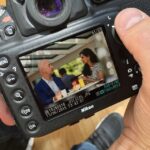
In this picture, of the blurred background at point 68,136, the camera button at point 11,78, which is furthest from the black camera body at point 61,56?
the blurred background at point 68,136

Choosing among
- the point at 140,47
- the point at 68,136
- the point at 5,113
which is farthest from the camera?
the point at 68,136

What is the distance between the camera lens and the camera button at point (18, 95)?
619 mm

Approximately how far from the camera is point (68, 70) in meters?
0.63

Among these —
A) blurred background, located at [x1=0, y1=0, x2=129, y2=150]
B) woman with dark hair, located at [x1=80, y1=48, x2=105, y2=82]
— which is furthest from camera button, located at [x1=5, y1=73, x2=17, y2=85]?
blurred background, located at [x1=0, y1=0, x2=129, y2=150]

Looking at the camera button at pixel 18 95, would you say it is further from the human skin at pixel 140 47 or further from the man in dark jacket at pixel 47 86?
the human skin at pixel 140 47

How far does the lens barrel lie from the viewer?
23.4 inches

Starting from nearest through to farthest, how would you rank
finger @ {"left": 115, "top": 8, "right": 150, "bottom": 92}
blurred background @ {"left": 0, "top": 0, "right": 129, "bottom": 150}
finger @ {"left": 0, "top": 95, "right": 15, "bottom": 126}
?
finger @ {"left": 115, "top": 8, "right": 150, "bottom": 92}
finger @ {"left": 0, "top": 95, "right": 15, "bottom": 126}
blurred background @ {"left": 0, "top": 0, "right": 129, "bottom": 150}

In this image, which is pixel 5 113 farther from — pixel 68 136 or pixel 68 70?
pixel 68 136

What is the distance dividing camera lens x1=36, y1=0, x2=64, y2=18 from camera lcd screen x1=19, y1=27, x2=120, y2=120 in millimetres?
43

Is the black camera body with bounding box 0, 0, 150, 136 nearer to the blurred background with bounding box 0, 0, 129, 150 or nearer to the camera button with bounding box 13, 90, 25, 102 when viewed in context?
the camera button with bounding box 13, 90, 25, 102

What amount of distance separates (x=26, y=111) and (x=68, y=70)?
88 mm

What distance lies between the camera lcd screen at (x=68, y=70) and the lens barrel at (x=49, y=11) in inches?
1.3

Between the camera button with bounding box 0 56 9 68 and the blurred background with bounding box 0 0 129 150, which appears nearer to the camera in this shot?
the camera button with bounding box 0 56 9 68

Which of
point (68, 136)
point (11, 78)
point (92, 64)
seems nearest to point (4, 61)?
point (11, 78)
